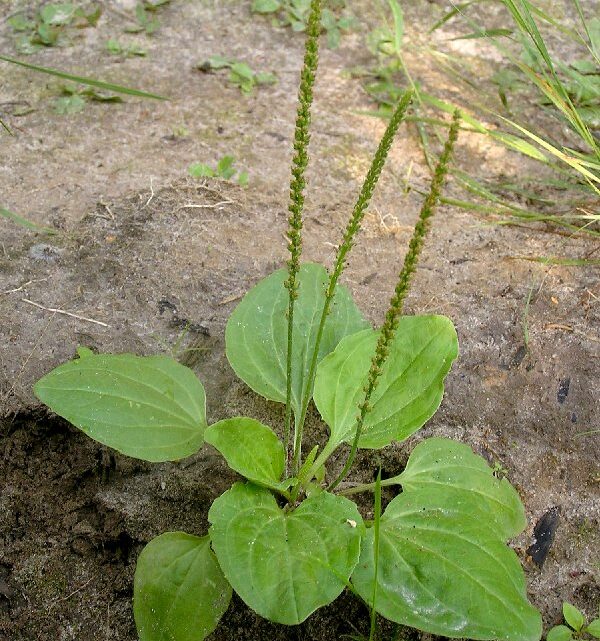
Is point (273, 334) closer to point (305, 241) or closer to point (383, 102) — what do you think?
point (305, 241)

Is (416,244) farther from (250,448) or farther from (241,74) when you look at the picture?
(241,74)

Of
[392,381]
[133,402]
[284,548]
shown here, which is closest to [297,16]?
[392,381]

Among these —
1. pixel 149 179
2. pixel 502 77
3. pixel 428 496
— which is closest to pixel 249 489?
pixel 428 496

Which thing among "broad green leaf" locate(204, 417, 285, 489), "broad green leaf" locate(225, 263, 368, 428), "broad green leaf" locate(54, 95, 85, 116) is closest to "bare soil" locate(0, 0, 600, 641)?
"broad green leaf" locate(54, 95, 85, 116)

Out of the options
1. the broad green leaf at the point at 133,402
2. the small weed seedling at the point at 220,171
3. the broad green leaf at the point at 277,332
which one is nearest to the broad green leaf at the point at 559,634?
the broad green leaf at the point at 277,332

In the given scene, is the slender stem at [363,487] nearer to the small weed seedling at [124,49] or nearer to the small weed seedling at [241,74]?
the small weed seedling at [241,74]

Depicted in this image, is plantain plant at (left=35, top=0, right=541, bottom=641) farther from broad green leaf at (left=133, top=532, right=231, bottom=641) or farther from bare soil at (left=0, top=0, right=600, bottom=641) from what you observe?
bare soil at (left=0, top=0, right=600, bottom=641)
